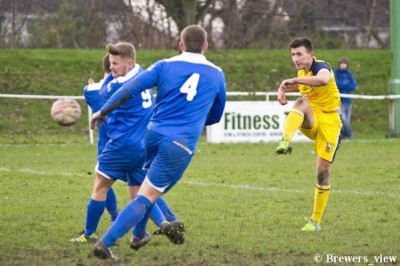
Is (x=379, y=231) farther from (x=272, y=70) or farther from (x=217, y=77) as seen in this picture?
(x=272, y=70)

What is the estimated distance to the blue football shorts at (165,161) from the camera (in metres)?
7.61

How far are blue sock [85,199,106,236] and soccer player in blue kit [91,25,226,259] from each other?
3.61 ft

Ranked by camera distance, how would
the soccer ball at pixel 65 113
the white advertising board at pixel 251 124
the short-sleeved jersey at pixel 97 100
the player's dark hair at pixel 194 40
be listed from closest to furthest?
the player's dark hair at pixel 194 40, the soccer ball at pixel 65 113, the short-sleeved jersey at pixel 97 100, the white advertising board at pixel 251 124

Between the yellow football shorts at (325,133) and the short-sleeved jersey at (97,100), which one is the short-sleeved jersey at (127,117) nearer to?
the short-sleeved jersey at (97,100)

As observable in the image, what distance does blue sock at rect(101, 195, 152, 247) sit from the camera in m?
7.44

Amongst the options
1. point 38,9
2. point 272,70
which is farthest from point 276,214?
point 38,9

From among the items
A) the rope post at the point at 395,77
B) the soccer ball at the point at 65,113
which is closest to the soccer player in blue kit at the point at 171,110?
the soccer ball at the point at 65,113

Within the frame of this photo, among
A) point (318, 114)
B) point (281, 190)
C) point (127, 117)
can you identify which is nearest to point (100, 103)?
point (127, 117)

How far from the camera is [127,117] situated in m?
8.66

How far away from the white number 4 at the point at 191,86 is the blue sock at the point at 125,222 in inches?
36.3

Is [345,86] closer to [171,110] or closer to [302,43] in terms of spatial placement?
[302,43]

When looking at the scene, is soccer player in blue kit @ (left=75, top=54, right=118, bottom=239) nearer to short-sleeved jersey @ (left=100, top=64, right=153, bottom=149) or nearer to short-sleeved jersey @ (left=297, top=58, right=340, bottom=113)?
short-sleeved jersey @ (left=100, top=64, right=153, bottom=149)

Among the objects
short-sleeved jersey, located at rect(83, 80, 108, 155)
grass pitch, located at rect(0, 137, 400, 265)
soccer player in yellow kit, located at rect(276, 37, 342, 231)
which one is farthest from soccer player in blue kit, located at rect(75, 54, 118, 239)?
soccer player in yellow kit, located at rect(276, 37, 342, 231)

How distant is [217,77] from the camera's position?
25.9 feet
